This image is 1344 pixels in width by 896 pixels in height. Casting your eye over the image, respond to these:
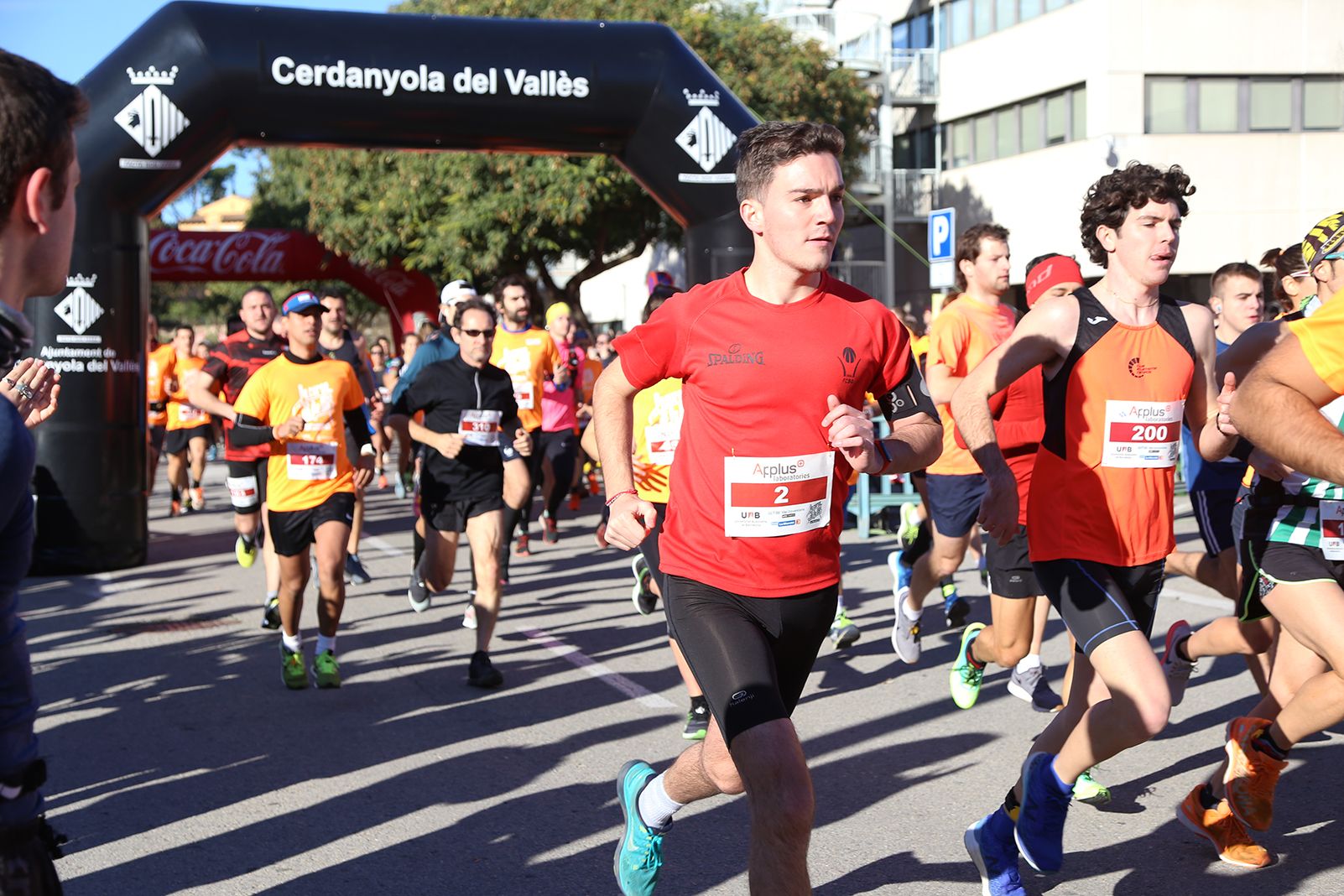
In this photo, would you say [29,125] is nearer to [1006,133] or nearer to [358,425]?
[358,425]

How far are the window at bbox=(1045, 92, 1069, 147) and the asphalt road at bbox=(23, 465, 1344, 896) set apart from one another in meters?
24.1

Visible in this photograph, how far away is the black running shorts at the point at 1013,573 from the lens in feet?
19.9

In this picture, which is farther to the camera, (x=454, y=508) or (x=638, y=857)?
(x=454, y=508)

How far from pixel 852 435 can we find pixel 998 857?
62.0 inches

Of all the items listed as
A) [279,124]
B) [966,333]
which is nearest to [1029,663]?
[966,333]

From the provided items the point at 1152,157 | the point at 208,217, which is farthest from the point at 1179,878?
the point at 208,217

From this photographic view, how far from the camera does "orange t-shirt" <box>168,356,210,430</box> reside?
52.1 feet

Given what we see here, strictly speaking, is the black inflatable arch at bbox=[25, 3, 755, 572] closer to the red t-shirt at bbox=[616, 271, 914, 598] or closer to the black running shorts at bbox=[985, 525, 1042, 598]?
the black running shorts at bbox=[985, 525, 1042, 598]

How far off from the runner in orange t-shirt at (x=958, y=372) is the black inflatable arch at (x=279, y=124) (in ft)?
16.1

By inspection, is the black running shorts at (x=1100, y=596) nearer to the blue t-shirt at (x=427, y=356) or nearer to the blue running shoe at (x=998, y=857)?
the blue running shoe at (x=998, y=857)

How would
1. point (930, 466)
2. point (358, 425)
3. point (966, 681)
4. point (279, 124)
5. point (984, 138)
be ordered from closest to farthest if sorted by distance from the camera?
point (930, 466)
point (966, 681)
point (358, 425)
point (279, 124)
point (984, 138)

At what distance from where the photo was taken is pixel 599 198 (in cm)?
2883

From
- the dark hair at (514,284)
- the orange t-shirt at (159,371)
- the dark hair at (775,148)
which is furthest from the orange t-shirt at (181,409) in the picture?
the dark hair at (775,148)

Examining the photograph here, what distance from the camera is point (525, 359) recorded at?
11.3 m
